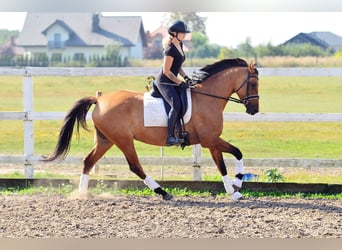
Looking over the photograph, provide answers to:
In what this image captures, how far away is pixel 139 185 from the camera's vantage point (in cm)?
899

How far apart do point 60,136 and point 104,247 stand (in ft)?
11.9

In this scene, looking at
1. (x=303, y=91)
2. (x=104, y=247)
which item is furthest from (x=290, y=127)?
(x=104, y=247)

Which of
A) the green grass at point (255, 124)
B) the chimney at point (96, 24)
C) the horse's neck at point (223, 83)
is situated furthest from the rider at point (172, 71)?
the chimney at point (96, 24)

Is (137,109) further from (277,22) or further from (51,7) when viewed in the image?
(277,22)

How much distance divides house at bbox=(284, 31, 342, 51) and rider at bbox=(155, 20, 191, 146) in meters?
19.6

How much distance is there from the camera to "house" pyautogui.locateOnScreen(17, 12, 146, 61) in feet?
114

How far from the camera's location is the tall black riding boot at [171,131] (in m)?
8.03

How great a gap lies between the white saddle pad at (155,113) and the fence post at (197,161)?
0.93 m

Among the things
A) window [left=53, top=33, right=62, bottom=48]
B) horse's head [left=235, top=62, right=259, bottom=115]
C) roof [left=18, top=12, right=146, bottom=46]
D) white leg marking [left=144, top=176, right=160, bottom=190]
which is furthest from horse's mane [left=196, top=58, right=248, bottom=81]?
window [left=53, top=33, right=62, bottom=48]

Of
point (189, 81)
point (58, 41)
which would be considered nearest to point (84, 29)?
point (58, 41)

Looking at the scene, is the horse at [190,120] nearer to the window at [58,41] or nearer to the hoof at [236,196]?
the hoof at [236,196]

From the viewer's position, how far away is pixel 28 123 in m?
9.23

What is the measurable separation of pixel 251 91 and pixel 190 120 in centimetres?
83

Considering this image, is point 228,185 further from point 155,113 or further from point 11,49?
point 11,49
